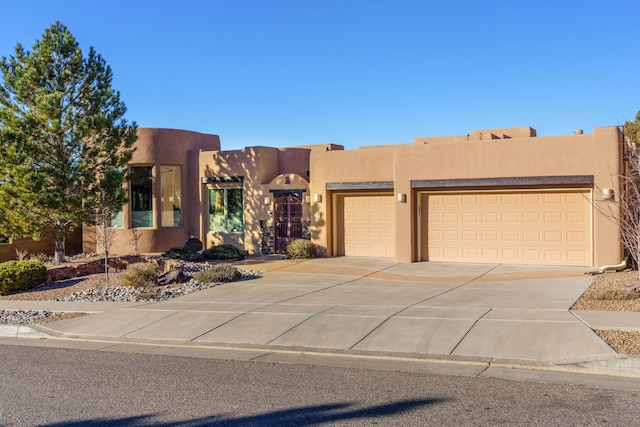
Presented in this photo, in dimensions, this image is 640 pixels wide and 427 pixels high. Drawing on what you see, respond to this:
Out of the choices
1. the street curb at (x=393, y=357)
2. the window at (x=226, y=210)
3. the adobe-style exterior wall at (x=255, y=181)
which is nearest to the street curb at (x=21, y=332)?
the street curb at (x=393, y=357)

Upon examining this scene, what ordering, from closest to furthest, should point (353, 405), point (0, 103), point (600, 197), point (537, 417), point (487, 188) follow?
1. point (537, 417)
2. point (353, 405)
3. point (600, 197)
4. point (487, 188)
5. point (0, 103)

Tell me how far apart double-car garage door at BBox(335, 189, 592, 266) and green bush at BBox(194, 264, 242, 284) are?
18.7 ft

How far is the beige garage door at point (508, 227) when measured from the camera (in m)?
17.5

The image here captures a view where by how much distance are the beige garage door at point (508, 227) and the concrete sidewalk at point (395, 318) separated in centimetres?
77

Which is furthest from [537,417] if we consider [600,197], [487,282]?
[600,197]

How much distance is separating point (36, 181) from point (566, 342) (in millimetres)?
16144

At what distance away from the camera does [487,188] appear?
18688mm

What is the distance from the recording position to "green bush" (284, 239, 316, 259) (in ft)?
69.6

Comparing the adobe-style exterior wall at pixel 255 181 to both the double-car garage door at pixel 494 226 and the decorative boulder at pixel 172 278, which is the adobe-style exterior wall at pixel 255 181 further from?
the decorative boulder at pixel 172 278

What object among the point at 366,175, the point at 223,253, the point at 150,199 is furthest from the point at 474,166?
the point at 150,199

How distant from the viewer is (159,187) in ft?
83.2

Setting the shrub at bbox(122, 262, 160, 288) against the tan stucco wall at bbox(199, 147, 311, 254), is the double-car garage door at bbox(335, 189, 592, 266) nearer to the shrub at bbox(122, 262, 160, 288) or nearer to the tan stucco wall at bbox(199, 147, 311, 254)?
the tan stucco wall at bbox(199, 147, 311, 254)

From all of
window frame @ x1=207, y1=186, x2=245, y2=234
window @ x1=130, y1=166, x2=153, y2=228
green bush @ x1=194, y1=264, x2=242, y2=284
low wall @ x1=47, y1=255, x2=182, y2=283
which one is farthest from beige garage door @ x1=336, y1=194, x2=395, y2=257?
window @ x1=130, y1=166, x2=153, y2=228

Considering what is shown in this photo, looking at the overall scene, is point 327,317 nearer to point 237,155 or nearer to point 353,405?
point 353,405
